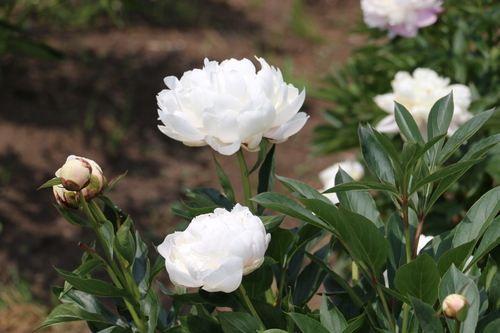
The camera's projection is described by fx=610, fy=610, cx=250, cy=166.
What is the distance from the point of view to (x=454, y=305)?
52 centimetres

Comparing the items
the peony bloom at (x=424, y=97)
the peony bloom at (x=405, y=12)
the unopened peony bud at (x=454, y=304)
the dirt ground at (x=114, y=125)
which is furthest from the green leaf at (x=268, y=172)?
the dirt ground at (x=114, y=125)

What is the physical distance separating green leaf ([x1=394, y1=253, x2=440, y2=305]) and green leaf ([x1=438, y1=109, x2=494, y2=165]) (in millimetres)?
147

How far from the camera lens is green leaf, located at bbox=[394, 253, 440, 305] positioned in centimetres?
61

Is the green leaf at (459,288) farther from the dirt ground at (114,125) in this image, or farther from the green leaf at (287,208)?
the dirt ground at (114,125)

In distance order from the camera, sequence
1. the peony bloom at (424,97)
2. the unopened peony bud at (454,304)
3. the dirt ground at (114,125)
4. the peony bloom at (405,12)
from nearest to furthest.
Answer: the unopened peony bud at (454,304), the peony bloom at (424,97), the peony bloom at (405,12), the dirt ground at (114,125)

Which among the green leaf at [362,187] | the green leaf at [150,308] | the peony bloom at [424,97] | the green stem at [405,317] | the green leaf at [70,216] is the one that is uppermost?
the green leaf at [362,187]

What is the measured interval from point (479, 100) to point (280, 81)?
979mm

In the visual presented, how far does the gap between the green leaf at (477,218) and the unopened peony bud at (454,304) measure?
0.55 ft

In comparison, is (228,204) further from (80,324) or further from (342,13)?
(342,13)

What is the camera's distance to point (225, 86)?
0.72 meters

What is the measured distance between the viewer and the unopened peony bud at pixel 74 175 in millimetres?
667

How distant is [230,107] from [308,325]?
26 cm

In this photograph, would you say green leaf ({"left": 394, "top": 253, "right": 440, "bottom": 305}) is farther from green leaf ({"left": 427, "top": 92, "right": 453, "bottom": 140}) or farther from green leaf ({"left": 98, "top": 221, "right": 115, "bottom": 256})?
green leaf ({"left": 98, "top": 221, "right": 115, "bottom": 256})

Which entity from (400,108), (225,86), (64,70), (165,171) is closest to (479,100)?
(400,108)
